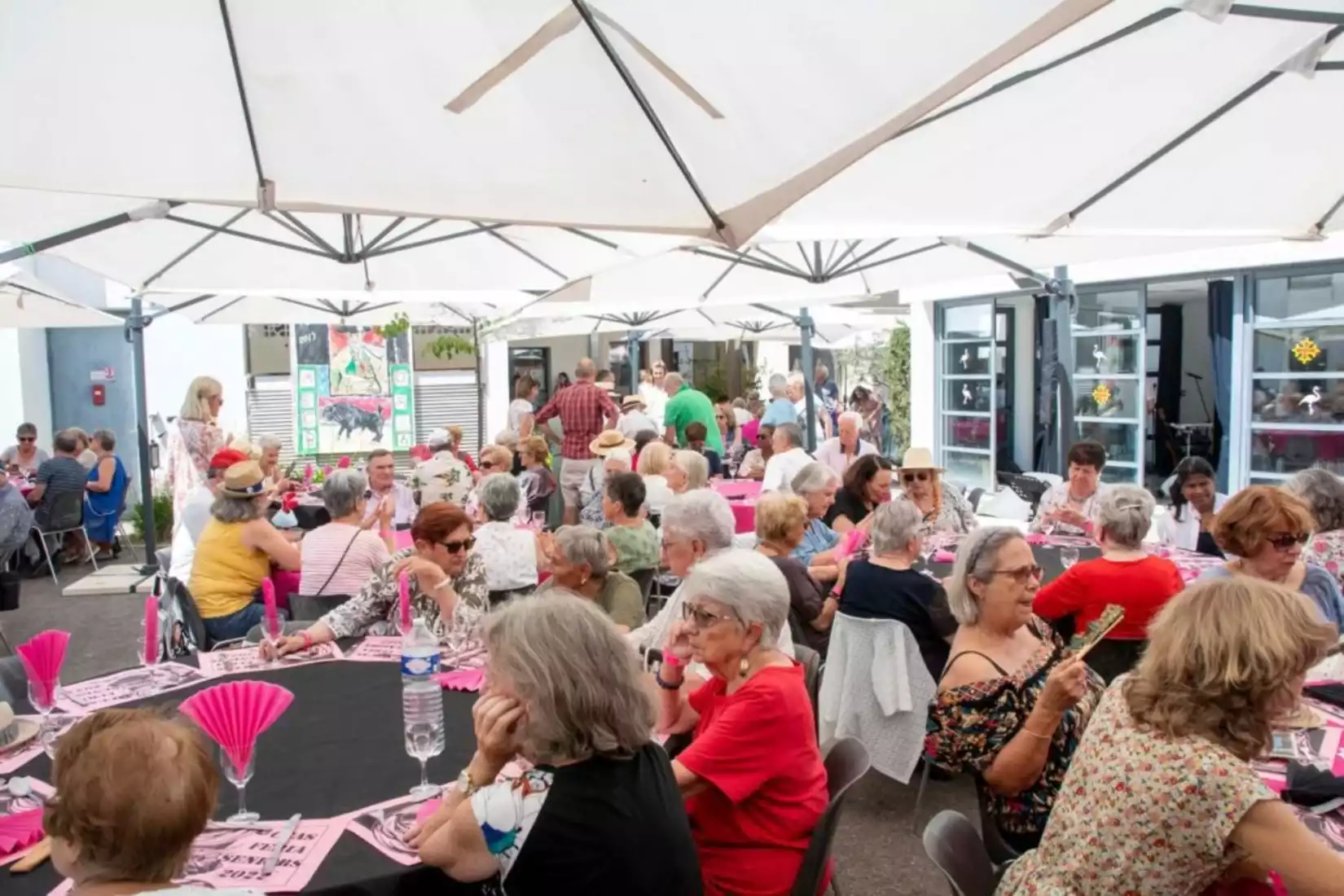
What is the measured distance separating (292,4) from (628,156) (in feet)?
3.74

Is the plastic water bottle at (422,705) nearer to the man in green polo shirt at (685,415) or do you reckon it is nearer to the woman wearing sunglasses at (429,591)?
the woman wearing sunglasses at (429,591)

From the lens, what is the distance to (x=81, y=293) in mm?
8609

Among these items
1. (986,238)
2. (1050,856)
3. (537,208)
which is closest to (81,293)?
(537,208)

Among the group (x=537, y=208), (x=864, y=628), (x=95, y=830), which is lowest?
(x=864, y=628)

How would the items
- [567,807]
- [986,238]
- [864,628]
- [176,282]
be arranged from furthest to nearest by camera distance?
[176,282], [986,238], [864,628], [567,807]

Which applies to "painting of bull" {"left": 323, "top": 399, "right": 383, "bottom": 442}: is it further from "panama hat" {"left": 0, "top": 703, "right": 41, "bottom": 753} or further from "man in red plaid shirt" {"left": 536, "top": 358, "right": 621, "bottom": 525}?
"panama hat" {"left": 0, "top": 703, "right": 41, "bottom": 753}

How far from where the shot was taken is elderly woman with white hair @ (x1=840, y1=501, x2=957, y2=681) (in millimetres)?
3959

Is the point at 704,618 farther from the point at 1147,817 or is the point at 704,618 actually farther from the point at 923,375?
the point at 923,375

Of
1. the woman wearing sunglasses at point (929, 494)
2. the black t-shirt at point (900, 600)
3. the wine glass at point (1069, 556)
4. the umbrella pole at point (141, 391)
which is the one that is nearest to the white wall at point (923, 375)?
the woman wearing sunglasses at point (929, 494)

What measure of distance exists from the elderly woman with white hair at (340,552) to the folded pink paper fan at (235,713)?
224 cm

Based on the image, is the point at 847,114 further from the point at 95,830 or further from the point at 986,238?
the point at 986,238

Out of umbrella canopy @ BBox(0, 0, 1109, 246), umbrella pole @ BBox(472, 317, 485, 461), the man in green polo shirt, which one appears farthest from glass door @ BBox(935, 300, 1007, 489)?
umbrella canopy @ BBox(0, 0, 1109, 246)

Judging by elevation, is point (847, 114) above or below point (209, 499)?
above

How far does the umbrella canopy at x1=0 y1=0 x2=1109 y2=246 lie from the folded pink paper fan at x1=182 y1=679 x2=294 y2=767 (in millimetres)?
1906
